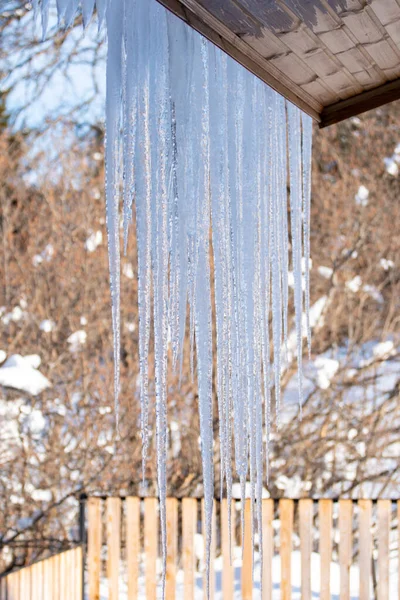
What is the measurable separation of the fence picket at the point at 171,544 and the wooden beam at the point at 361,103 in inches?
101

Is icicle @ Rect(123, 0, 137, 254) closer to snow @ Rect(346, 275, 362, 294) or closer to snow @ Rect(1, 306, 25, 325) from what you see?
snow @ Rect(1, 306, 25, 325)

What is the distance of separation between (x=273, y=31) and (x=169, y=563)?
11.1 ft

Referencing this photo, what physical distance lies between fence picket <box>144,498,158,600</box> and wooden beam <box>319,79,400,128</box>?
265 centimetres

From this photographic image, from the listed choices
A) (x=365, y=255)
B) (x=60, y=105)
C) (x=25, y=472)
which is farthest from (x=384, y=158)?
(x=25, y=472)

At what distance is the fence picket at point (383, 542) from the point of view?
3.64m

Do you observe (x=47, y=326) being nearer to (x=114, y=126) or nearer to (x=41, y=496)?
(x=41, y=496)

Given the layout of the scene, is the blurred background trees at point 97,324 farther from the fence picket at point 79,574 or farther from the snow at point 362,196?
the fence picket at point 79,574

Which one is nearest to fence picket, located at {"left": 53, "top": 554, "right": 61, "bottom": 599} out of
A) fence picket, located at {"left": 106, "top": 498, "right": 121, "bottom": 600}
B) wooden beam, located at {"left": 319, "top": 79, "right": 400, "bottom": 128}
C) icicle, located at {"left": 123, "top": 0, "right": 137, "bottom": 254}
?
fence picket, located at {"left": 106, "top": 498, "right": 121, "bottom": 600}

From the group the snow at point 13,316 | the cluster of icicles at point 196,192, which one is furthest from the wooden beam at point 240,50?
the snow at point 13,316

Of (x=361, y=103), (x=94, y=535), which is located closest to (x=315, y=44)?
(x=361, y=103)

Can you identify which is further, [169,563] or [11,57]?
[11,57]

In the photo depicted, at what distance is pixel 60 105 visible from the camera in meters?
5.33

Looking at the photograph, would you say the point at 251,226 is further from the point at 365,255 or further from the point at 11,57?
the point at 11,57

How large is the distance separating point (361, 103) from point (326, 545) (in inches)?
104
